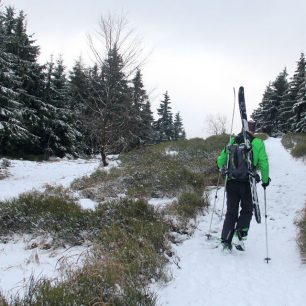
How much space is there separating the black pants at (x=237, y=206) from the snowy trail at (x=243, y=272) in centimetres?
44

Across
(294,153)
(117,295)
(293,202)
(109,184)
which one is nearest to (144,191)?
(109,184)

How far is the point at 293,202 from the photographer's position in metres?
9.35

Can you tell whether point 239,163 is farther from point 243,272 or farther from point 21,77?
point 21,77

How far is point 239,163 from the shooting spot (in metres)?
6.36

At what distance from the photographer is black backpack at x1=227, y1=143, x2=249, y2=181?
6.34 metres

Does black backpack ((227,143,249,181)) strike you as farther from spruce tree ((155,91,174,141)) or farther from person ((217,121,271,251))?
spruce tree ((155,91,174,141))

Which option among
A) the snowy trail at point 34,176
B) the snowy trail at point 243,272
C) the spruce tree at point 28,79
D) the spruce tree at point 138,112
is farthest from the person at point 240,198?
the spruce tree at point 28,79

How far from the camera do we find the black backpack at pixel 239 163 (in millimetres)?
6336

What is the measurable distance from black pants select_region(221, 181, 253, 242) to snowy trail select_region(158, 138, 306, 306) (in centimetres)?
44

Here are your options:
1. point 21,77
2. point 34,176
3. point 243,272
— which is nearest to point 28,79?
point 21,77

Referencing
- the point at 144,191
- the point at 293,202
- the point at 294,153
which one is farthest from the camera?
the point at 294,153

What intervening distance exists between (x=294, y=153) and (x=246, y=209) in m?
11.4

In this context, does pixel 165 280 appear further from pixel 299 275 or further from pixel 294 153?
pixel 294 153

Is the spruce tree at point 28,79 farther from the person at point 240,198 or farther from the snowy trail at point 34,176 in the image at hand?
the person at point 240,198
